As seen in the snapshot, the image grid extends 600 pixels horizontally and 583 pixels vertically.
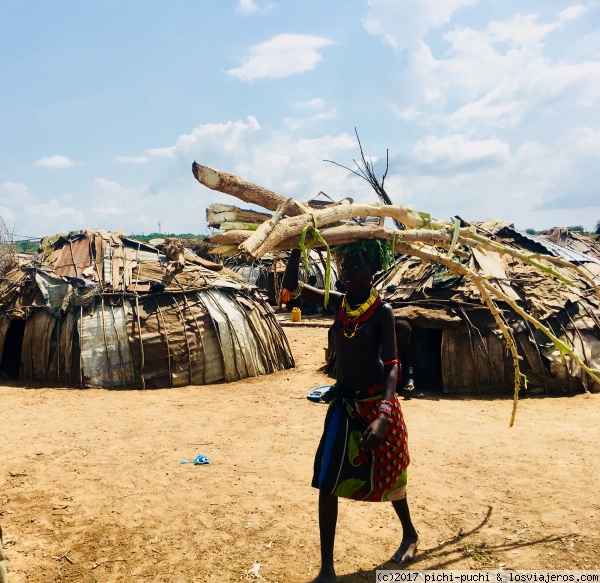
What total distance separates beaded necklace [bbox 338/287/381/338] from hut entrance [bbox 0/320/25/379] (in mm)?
9027

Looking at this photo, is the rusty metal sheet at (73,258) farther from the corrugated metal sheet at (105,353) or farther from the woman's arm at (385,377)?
the woman's arm at (385,377)

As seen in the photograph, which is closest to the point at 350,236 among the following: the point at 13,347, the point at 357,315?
the point at 357,315

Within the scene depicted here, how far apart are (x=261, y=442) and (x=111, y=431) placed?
6.17 feet

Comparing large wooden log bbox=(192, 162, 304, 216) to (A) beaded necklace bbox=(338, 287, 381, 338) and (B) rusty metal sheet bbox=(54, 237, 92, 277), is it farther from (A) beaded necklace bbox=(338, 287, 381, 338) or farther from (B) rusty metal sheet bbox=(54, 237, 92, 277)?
(B) rusty metal sheet bbox=(54, 237, 92, 277)

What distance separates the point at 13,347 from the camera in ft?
36.9

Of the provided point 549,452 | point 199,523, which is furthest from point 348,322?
point 549,452

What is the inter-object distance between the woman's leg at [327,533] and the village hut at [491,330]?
19.1 ft

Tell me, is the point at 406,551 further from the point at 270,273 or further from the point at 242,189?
the point at 270,273

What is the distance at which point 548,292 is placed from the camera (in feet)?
31.4

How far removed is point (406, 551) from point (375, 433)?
1.06 meters

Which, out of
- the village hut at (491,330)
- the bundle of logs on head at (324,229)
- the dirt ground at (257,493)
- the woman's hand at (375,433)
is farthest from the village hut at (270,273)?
the woman's hand at (375,433)

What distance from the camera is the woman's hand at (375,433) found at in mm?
3117

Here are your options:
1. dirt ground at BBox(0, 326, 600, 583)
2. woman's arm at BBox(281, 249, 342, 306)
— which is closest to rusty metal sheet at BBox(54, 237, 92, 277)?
dirt ground at BBox(0, 326, 600, 583)

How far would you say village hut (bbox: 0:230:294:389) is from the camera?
367 inches
